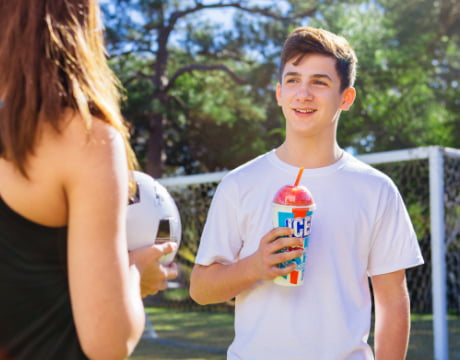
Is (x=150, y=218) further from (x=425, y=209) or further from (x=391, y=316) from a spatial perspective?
(x=425, y=209)

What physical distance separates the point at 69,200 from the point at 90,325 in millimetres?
238

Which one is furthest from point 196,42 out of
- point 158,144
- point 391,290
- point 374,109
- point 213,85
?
point 391,290

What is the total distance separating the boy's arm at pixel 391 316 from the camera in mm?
2244

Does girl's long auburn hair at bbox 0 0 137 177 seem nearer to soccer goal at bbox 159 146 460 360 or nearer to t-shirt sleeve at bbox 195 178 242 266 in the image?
t-shirt sleeve at bbox 195 178 242 266

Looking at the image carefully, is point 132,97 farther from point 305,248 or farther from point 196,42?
point 305,248

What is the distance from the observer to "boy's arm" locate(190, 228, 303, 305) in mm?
2018

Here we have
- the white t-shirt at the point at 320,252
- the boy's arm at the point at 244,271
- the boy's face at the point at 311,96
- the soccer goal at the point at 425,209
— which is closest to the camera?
the boy's arm at the point at 244,271

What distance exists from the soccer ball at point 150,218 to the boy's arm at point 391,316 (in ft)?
2.73

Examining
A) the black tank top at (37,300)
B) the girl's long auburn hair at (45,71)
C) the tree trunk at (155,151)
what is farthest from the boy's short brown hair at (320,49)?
the tree trunk at (155,151)

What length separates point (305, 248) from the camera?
6.79 feet

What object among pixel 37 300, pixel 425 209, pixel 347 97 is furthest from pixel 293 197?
pixel 425 209

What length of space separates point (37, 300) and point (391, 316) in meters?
1.41

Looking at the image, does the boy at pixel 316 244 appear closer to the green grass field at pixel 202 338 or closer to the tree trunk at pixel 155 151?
the green grass field at pixel 202 338

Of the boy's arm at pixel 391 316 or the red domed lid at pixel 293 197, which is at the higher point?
the red domed lid at pixel 293 197
